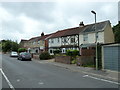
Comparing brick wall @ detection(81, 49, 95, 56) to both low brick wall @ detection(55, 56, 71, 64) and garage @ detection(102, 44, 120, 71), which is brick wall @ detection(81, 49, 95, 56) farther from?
garage @ detection(102, 44, 120, 71)

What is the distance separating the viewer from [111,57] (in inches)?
553

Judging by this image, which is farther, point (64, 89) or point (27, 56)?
point (27, 56)

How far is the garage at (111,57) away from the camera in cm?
1343

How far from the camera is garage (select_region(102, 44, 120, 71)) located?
13430 millimetres

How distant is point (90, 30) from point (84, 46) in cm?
457

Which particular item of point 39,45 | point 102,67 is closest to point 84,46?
point 102,67

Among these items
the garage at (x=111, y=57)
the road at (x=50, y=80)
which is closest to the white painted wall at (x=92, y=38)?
the garage at (x=111, y=57)

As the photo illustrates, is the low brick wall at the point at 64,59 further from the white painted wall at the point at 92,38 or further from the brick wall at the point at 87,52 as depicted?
the white painted wall at the point at 92,38

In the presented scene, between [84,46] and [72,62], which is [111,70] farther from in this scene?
[84,46]

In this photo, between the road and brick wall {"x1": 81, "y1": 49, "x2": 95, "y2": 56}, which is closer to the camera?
the road

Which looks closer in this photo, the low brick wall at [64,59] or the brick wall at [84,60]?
the brick wall at [84,60]

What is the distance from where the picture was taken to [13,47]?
71500mm

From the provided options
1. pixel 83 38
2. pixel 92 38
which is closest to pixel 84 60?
pixel 92 38

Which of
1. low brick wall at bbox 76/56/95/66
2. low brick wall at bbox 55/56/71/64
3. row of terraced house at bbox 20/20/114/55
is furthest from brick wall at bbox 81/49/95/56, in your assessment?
low brick wall at bbox 55/56/71/64
